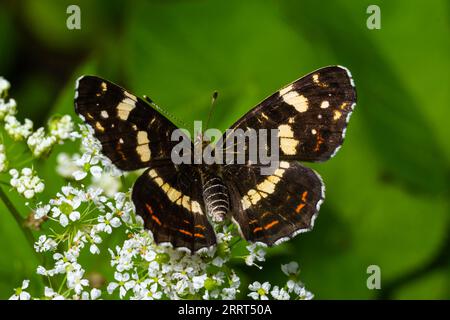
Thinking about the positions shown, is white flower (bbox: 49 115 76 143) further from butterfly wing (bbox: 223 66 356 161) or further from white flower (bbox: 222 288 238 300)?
white flower (bbox: 222 288 238 300)

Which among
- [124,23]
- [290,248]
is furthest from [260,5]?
[290,248]

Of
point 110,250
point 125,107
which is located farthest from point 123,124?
point 110,250

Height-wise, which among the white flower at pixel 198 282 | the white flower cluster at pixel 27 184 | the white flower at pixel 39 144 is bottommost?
the white flower at pixel 198 282

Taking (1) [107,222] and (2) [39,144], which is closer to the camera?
(1) [107,222]

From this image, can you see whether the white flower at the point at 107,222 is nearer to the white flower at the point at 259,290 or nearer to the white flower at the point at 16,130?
the white flower at the point at 16,130

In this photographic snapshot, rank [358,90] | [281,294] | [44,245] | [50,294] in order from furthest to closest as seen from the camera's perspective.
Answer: [358,90] < [281,294] < [44,245] < [50,294]

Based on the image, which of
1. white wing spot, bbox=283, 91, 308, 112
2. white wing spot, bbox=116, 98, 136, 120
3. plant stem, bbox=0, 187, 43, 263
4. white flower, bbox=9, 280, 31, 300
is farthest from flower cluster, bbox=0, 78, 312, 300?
white wing spot, bbox=283, 91, 308, 112

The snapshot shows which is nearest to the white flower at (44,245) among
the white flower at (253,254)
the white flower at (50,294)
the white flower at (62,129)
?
the white flower at (50,294)

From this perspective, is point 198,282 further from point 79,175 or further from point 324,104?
point 324,104
